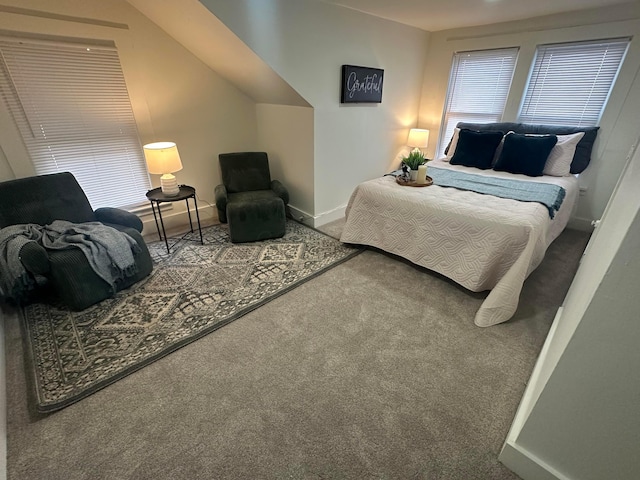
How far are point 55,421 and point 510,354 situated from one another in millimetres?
2436

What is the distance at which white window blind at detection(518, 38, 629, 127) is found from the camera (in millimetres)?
2857

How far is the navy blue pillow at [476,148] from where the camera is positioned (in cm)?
318

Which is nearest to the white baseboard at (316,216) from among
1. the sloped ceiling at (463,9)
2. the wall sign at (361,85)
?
the wall sign at (361,85)

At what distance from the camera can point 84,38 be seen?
7.81 feet

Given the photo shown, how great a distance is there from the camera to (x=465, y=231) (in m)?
2.12

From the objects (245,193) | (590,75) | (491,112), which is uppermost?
(590,75)

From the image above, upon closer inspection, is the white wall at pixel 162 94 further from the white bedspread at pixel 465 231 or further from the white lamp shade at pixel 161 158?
the white bedspread at pixel 465 231

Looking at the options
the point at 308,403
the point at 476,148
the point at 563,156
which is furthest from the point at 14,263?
the point at 563,156

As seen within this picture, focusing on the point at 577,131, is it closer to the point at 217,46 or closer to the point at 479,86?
the point at 479,86

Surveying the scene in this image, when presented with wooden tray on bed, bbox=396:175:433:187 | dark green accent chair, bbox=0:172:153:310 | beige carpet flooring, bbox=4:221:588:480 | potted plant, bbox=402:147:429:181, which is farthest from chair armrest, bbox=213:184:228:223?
potted plant, bbox=402:147:429:181

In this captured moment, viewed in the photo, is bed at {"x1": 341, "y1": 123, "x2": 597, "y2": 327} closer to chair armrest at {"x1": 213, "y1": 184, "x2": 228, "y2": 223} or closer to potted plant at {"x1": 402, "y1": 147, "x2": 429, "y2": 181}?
potted plant at {"x1": 402, "y1": 147, "x2": 429, "y2": 181}

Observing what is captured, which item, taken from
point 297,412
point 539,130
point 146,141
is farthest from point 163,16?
point 539,130

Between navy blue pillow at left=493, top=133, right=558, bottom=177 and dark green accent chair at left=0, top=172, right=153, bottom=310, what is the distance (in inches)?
143

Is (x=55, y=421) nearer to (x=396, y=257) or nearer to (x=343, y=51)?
(x=396, y=257)
